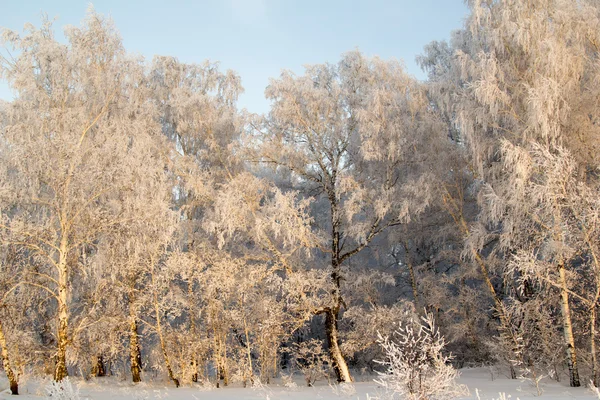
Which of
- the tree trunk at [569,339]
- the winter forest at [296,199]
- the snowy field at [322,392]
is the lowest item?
the snowy field at [322,392]

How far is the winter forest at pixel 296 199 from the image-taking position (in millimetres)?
9258

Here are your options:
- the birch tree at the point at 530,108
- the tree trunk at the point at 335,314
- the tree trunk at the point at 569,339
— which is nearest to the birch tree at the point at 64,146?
the tree trunk at the point at 335,314

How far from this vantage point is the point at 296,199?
1310 centimetres

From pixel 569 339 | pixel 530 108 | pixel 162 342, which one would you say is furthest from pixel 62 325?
pixel 530 108

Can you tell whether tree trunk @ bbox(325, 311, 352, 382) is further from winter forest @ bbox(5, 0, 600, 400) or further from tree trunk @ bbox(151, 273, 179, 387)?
tree trunk @ bbox(151, 273, 179, 387)

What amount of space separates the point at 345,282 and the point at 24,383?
924 cm

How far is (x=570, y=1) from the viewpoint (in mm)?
11062

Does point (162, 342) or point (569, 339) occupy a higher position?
point (569, 339)

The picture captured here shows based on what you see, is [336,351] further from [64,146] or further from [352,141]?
[64,146]

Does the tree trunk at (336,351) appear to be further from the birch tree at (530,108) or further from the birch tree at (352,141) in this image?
the birch tree at (530,108)

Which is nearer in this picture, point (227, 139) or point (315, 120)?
point (315, 120)

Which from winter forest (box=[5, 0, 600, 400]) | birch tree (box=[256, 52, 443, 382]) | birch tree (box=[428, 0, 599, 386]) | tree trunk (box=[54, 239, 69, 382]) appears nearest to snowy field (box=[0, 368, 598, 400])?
winter forest (box=[5, 0, 600, 400])

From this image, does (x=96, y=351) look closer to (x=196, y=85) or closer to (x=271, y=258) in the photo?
(x=271, y=258)

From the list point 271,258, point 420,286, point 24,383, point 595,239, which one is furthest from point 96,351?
point 595,239
